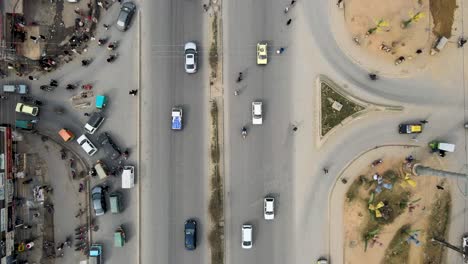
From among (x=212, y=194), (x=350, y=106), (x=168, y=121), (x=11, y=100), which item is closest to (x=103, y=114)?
(x=168, y=121)

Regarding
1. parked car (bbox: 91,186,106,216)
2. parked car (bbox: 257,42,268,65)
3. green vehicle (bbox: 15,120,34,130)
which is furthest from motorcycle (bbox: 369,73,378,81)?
green vehicle (bbox: 15,120,34,130)

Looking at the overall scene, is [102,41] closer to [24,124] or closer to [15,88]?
[15,88]

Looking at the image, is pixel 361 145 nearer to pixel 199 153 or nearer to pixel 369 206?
pixel 369 206

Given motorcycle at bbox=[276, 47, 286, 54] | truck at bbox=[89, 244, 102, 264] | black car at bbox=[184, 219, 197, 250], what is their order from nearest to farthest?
black car at bbox=[184, 219, 197, 250] < truck at bbox=[89, 244, 102, 264] < motorcycle at bbox=[276, 47, 286, 54]

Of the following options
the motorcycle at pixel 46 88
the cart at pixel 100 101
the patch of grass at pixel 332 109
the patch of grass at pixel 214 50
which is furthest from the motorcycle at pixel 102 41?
the patch of grass at pixel 332 109

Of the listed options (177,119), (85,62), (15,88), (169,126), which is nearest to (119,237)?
(169,126)

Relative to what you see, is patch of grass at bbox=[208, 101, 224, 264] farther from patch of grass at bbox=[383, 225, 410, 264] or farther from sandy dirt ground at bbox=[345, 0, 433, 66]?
patch of grass at bbox=[383, 225, 410, 264]
